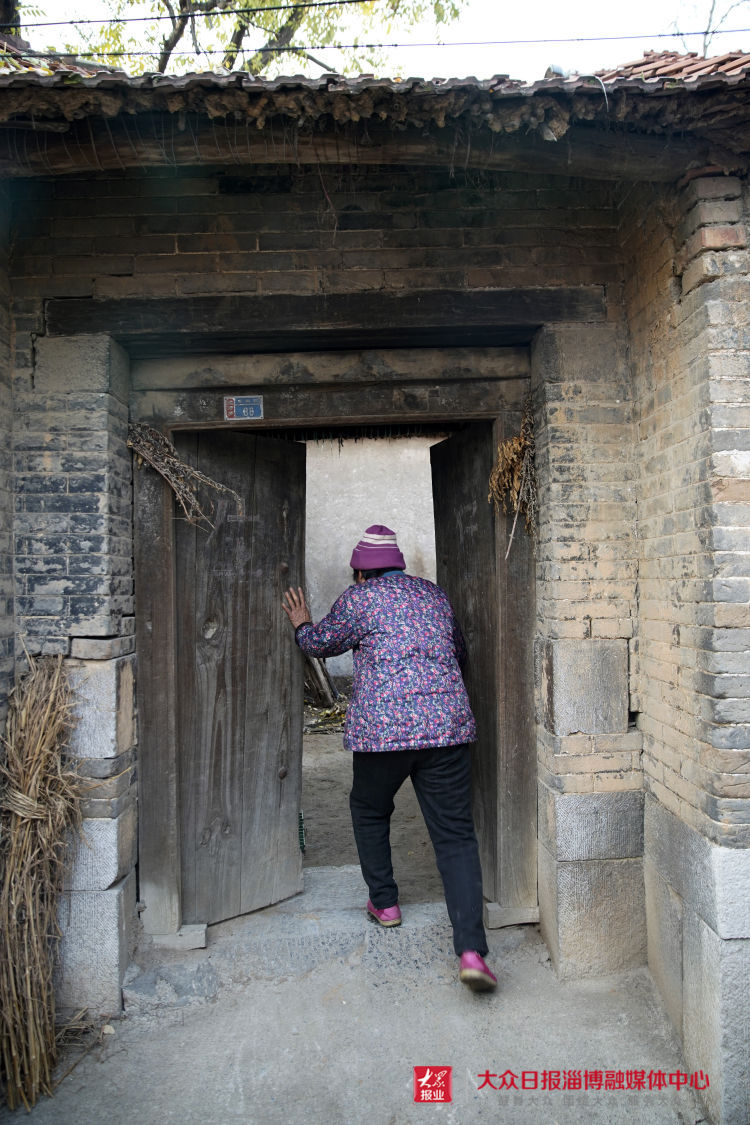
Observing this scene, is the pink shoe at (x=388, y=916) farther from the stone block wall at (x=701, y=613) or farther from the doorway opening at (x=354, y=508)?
the doorway opening at (x=354, y=508)

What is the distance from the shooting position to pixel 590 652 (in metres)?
3.38

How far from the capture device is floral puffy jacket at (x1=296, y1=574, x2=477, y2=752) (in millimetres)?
3365

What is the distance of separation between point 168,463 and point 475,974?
8.53ft

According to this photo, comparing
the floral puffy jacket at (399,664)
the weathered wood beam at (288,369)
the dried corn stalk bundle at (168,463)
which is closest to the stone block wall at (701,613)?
the floral puffy jacket at (399,664)

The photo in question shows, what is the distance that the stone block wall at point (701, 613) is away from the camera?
8.63 feet

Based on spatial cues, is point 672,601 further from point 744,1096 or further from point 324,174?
point 324,174

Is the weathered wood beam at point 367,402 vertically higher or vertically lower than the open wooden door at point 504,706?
higher

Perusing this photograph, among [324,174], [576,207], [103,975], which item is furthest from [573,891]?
→ [324,174]

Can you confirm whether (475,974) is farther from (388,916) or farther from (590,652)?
(590,652)

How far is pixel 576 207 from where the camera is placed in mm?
3430

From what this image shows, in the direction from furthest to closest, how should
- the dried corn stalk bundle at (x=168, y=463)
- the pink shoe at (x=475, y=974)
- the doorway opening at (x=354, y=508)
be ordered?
the doorway opening at (x=354, y=508)
the dried corn stalk bundle at (x=168, y=463)
the pink shoe at (x=475, y=974)

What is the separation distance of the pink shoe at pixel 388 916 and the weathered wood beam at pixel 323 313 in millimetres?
2697

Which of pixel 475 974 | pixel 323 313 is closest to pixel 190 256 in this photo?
pixel 323 313

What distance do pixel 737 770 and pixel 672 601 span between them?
689mm
